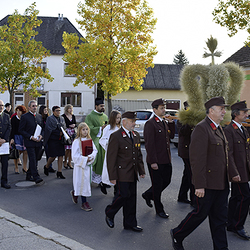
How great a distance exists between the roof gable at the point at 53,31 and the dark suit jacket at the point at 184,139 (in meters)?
32.5

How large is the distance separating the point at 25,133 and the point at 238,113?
5.05m

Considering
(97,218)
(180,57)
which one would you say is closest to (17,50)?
(97,218)

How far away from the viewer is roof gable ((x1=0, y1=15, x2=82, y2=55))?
37750mm

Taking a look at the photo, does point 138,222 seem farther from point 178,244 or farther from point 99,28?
point 99,28

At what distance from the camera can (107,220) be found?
5.28 metres

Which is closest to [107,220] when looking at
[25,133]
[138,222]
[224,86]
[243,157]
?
[138,222]

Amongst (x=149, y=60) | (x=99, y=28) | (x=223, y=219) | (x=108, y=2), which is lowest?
(x=223, y=219)

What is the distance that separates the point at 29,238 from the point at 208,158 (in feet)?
8.09

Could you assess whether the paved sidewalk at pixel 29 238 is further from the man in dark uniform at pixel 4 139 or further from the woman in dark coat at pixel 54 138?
the woman in dark coat at pixel 54 138

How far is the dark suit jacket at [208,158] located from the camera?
4.11 meters

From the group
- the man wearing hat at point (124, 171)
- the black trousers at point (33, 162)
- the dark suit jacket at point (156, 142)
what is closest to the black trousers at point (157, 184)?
the dark suit jacket at point (156, 142)

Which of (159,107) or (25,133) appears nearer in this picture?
(159,107)

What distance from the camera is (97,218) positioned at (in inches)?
229

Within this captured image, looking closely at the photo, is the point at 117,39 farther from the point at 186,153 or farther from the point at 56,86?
the point at 186,153
